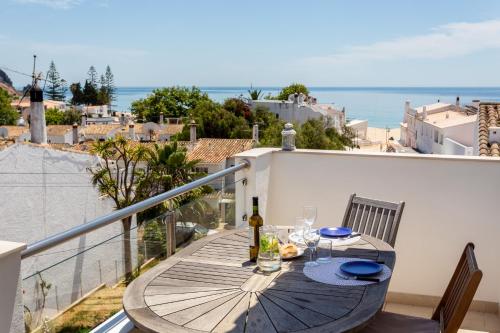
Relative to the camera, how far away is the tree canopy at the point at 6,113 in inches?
2506

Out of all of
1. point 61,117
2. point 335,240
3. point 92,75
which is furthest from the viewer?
point 92,75

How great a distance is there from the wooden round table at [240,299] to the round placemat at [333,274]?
0.12 ft

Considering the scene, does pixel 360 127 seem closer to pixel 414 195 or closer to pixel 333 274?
pixel 414 195

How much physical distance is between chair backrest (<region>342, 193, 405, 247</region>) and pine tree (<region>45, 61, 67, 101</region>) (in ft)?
297

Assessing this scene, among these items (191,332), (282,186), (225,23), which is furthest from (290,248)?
(225,23)

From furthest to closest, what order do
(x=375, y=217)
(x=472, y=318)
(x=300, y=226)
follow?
1. (x=472, y=318)
2. (x=375, y=217)
3. (x=300, y=226)

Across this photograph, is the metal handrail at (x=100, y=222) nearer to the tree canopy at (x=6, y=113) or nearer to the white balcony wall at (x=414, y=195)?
the white balcony wall at (x=414, y=195)

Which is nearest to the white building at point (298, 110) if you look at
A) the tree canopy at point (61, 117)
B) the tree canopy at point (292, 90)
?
the tree canopy at point (292, 90)

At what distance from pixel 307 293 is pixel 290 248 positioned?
442mm

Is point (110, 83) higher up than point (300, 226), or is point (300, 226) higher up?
point (110, 83)

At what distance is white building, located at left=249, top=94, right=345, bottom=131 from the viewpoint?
153ft

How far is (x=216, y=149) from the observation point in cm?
3139

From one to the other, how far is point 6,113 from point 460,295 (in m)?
70.9

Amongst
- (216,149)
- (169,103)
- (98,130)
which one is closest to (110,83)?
(169,103)
